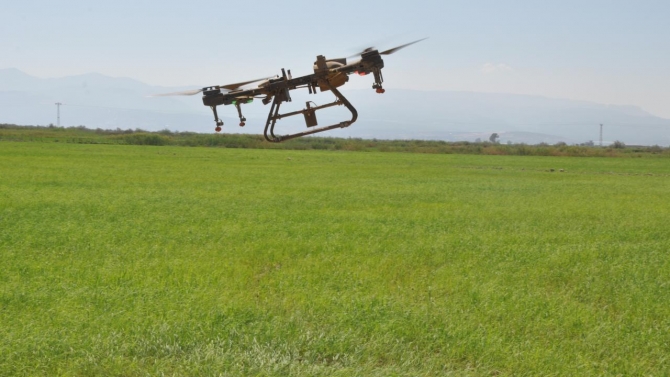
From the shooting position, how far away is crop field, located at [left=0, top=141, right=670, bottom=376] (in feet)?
24.1

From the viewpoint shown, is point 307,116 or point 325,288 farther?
point 325,288

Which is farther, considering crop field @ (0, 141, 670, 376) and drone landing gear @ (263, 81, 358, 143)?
crop field @ (0, 141, 670, 376)

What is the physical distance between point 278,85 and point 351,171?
37.9m

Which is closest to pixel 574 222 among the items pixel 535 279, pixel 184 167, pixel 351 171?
pixel 535 279

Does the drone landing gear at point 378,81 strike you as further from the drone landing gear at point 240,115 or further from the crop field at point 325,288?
the crop field at point 325,288

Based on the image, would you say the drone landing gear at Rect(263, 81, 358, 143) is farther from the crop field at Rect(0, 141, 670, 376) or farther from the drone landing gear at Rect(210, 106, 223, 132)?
the crop field at Rect(0, 141, 670, 376)

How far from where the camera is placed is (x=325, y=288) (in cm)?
1028

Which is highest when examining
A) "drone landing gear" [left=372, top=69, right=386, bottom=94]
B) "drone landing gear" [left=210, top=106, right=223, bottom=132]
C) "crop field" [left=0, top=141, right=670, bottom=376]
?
"drone landing gear" [left=372, top=69, right=386, bottom=94]

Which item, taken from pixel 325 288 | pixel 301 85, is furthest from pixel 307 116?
pixel 325 288

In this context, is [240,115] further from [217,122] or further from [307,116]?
[307,116]

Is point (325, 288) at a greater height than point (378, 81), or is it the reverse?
point (378, 81)

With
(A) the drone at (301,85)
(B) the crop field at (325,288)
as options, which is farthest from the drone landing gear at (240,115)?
(B) the crop field at (325,288)

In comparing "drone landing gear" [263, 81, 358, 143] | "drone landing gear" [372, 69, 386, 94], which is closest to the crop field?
"drone landing gear" [263, 81, 358, 143]

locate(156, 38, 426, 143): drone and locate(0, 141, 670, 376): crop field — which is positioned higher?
locate(156, 38, 426, 143): drone
